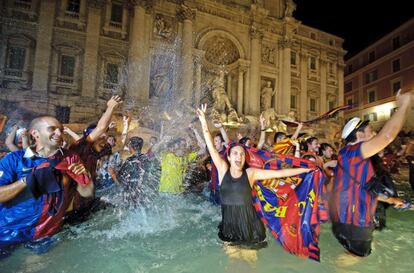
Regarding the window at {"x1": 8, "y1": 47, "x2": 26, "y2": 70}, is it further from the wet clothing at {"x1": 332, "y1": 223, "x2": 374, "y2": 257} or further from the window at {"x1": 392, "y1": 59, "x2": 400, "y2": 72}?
the window at {"x1": 392, "y1": 59, "x2": 400, "y2": 72}

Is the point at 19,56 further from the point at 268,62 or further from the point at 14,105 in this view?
the point at 268,62

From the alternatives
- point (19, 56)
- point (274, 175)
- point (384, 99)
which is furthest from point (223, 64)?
point (384, 99)

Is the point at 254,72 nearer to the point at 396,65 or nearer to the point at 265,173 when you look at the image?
the point at 265,173

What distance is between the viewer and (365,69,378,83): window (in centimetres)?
3108

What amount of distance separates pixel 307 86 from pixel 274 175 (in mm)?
25197

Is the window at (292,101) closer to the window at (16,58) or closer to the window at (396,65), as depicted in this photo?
the window at (396,65)

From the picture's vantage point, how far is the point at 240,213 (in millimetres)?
2814

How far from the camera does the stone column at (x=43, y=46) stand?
15562 millimetres

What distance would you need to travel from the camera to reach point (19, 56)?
15625 millimetres

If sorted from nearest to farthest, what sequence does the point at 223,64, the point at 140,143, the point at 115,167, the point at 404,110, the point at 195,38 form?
the point at 404,110, the point at 140,143, the point at 115,167, the point at 195,38, the point at 223,64

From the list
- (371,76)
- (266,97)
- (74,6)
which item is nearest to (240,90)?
(266,97)

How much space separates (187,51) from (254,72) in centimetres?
645

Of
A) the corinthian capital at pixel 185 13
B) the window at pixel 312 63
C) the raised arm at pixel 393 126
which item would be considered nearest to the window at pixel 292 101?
the window at pixel 312 63

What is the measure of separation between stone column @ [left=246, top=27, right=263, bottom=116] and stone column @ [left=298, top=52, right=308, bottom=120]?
6.10m
